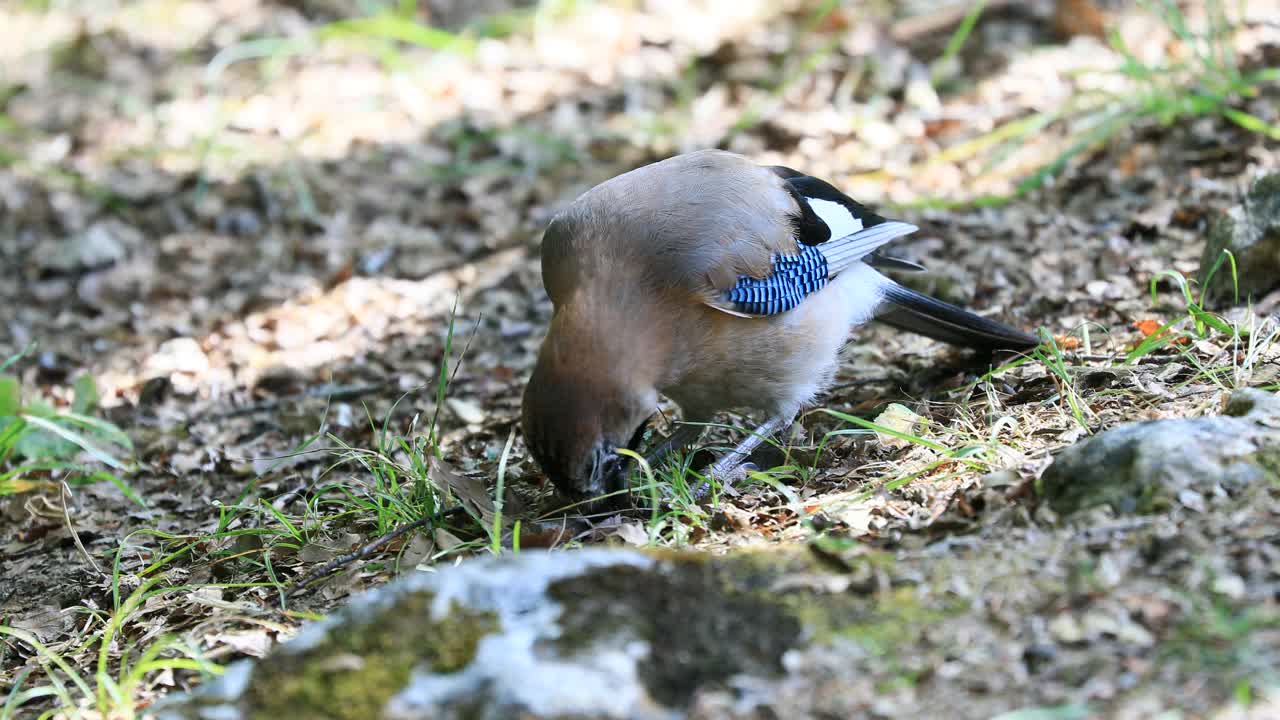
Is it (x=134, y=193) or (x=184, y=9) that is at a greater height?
(x=184, y=9)

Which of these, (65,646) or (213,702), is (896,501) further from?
(65,646)

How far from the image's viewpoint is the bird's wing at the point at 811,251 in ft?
12.4

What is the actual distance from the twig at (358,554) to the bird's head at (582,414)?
358mm

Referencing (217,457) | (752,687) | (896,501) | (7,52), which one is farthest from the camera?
(7,52)

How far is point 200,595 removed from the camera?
3.34 metres

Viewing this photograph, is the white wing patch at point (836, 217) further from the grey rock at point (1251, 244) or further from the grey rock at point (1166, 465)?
the grey rock at point (1166, 465)

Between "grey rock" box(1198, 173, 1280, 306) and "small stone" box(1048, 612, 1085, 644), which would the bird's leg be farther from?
"grey rock" box(1198, 173, 1280, 306)

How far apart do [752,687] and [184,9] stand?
26.8 ft

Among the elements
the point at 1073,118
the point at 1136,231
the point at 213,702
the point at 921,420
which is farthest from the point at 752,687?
the point at 1073,118

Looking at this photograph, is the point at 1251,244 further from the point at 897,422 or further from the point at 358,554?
the point at 358,554

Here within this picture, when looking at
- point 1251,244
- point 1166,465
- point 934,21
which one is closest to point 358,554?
point 1166,465

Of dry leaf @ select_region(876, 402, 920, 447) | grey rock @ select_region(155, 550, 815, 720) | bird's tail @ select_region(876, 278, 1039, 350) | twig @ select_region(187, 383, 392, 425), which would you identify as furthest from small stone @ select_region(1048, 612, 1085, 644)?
twig @ select_region(187, 383, 392, 425)

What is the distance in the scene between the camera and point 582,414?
10.7 ft

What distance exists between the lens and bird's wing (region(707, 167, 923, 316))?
3.79 meters
